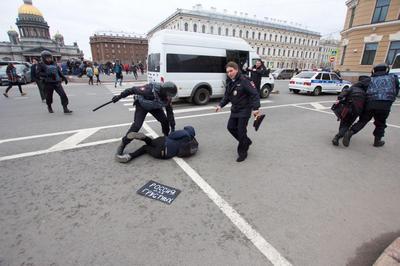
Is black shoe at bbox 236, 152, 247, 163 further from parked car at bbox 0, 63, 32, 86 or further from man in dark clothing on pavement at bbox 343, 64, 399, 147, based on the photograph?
parked car at bbox 0, 63, 32, 86

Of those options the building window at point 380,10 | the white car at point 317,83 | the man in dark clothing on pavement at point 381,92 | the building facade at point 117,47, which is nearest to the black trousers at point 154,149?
the man in dark clothing on pavement at point 381,92

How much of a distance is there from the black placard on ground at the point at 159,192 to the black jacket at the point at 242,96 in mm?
1906

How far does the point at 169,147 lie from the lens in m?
3.92

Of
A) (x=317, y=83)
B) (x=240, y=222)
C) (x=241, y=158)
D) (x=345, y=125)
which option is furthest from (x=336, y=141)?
(x=317, y=83)

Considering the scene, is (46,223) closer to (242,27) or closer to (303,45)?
(242,27)

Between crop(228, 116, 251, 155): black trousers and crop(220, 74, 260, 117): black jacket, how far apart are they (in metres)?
0.11

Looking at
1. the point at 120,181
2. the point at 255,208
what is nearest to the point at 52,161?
the point at 120,181

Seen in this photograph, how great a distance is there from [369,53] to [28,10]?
94604mm

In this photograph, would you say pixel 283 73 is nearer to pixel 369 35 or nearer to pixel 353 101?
pixel 369 35

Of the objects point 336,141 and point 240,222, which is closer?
point 240,222

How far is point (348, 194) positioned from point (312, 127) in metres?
3.88

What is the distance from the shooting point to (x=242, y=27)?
2800 inches

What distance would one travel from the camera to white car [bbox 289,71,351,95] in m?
13.2

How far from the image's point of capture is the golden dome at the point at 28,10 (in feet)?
219
